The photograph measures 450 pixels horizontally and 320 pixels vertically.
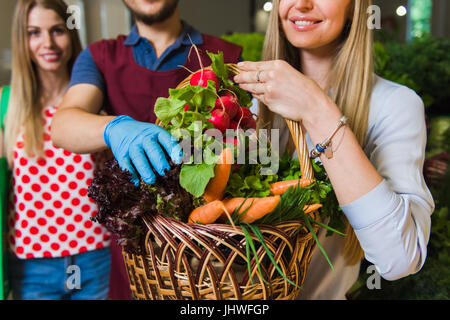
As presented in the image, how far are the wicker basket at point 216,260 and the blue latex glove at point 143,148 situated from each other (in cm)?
11

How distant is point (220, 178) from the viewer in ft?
2.40

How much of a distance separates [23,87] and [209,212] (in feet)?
3.13

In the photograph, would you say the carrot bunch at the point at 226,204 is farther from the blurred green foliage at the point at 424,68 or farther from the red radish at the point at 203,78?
the blurred green foliage at the point at 424,68

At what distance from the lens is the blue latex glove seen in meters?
0.75

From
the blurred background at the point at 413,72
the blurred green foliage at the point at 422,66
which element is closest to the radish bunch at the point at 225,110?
the blurred background at the point at 413,72

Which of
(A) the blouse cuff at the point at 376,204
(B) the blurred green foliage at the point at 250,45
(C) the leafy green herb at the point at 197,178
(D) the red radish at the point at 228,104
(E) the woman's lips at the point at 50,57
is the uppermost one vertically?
Answer: (B) the blurred green foliage at the point at 250,45

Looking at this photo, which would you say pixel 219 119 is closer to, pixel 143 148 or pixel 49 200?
pixel 143 148

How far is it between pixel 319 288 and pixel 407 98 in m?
0.56

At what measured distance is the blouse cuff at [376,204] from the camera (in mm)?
755

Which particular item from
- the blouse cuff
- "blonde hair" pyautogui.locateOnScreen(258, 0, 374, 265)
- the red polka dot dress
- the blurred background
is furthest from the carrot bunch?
the red polka dot dress

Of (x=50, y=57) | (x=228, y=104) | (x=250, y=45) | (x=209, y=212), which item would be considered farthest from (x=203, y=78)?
(x=250, y=45)

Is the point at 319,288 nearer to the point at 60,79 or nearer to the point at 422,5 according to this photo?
the point at 60,79

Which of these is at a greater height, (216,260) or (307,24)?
(307,24)

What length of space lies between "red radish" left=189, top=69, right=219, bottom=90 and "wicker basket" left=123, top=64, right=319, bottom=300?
8.8 inches
